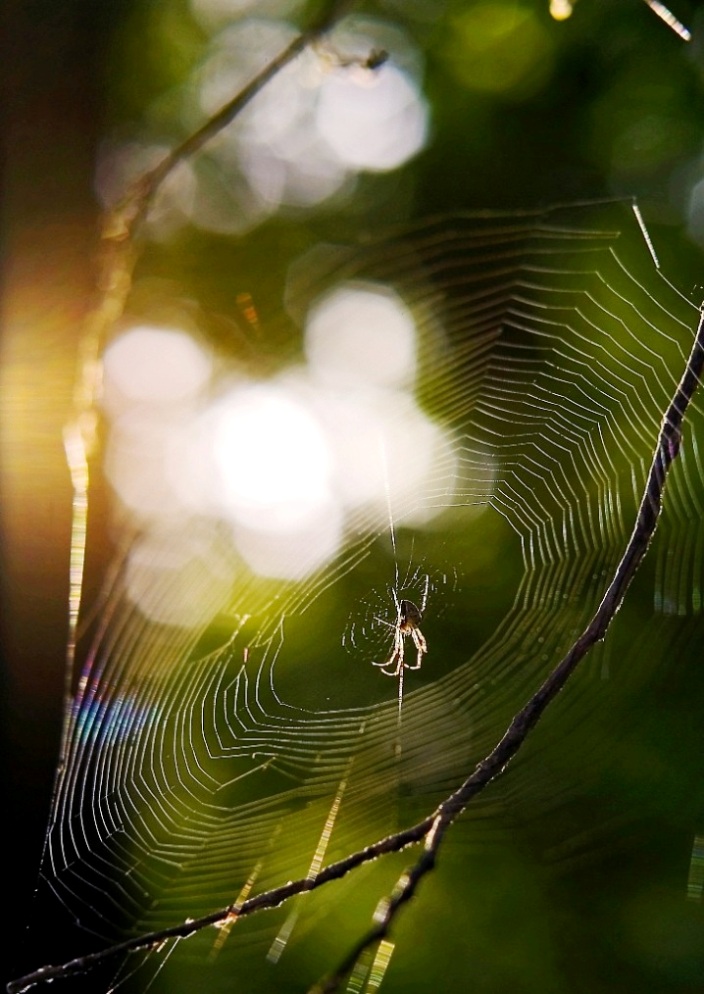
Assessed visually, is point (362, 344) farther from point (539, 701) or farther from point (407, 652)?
point (539, 701)

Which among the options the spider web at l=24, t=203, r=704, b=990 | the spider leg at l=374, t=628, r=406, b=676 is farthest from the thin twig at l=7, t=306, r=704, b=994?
the spider leg at l=374, t=628, r=406, b=676

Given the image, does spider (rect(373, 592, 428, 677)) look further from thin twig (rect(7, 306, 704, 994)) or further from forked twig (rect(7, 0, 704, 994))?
thin twig (rect(7, 306, 704, 994))

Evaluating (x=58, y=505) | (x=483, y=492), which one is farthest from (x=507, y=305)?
(x=58, y=505)

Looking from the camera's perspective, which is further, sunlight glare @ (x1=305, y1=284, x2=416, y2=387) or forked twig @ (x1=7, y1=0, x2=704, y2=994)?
sunlight glare @ (x1=305, y1=284, x2=416, y2=387)

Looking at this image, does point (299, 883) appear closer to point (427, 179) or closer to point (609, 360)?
point (609, 360)

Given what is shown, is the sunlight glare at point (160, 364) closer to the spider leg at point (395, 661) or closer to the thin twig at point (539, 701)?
the spider leg at point (395, 661)

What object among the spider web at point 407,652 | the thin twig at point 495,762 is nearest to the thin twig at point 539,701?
the thin twig at point 495,762
